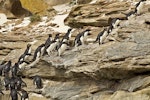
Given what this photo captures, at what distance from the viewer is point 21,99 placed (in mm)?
19797

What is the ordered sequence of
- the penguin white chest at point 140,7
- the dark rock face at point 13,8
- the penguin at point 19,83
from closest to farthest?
the penguin at point 19,83
the penguin white chest at point 140,7
the dark rock face at point 13,8

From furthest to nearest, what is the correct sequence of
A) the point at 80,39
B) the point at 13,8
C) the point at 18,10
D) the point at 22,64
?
the point at 18,10
the point at 13,8
the point at 80,39
the point at 22,64

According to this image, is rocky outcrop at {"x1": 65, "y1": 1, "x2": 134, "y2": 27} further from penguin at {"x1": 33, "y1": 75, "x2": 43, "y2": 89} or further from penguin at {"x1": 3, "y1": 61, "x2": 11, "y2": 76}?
penguin at {"x1": 33, "y1": 75, "x2": 43, "y2": 89}

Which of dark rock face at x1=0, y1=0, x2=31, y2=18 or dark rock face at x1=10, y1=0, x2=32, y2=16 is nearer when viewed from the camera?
dark rock face at x1=0, y1=0, x2=31, y2=18

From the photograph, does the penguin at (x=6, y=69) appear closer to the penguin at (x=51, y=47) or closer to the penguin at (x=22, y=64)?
the penguin at (x=22, y=64)

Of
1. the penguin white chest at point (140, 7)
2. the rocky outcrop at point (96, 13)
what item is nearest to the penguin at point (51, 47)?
the rocky outcrop at point (96, 13)

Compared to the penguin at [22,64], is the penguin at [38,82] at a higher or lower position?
lower

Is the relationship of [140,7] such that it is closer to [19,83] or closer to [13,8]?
[19,83]

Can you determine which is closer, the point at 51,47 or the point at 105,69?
the point at 105,69

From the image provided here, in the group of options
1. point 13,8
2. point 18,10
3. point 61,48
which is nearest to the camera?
point 61,48

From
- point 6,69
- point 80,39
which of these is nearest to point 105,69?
point 80,39

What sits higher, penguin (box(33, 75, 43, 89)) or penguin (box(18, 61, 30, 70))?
penguin (box(18, 61, 30, 70))

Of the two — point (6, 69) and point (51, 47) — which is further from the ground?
point (51, 47)

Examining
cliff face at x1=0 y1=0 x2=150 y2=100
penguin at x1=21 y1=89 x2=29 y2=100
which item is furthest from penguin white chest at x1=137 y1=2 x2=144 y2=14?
penguin at x1=21 y1=89 x2=29 y2=100
